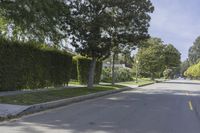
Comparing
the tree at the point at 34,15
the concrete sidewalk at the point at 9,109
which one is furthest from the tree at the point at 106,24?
the concrete sidewalk at the point at 9,109

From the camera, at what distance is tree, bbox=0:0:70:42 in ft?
68.2

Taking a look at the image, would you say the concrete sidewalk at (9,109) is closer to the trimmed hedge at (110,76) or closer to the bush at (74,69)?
the bush at (74,69)

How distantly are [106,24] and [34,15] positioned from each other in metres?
9.91

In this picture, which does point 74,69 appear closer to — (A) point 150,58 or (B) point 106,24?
(B) point 106,24

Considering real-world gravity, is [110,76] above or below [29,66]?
above

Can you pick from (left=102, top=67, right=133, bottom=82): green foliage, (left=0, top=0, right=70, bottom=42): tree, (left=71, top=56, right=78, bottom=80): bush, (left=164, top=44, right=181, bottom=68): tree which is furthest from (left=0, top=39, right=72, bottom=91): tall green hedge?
(left=164, top=44, right=181, bottom=68): tree

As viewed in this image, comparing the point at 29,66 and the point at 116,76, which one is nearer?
the point at 29,66

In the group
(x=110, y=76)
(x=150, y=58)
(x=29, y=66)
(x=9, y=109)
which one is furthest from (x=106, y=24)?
(x=150, y=58)

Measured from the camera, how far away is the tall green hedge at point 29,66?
2334cm

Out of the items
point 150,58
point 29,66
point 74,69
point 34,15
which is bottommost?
point 29,66

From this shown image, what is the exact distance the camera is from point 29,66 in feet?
85.5

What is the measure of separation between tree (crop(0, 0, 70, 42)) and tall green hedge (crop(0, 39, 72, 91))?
1121 millimetres

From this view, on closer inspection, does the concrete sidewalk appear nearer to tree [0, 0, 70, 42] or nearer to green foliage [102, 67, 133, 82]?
tree [0, 0, 70, 42]

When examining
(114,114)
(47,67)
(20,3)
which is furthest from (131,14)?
(114,114)
